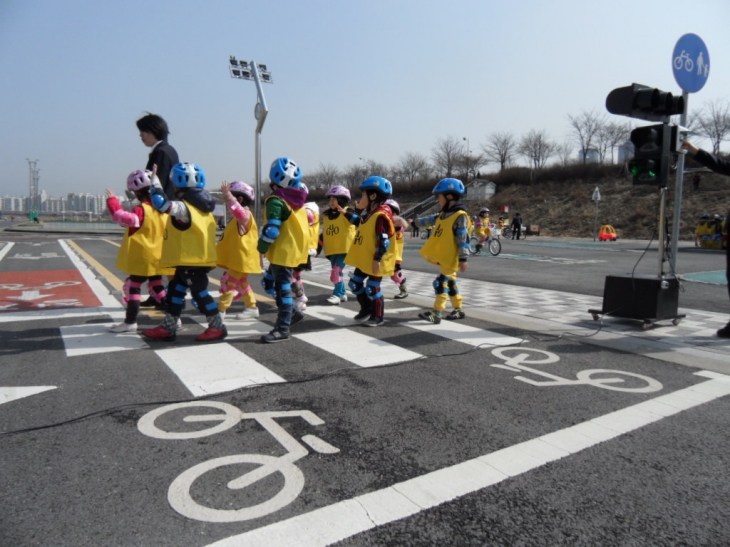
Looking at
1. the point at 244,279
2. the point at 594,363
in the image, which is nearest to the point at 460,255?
the point at 594,363

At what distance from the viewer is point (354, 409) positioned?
11.2ft

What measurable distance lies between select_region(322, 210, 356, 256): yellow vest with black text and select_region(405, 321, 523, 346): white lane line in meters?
2.20

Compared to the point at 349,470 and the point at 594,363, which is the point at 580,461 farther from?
the point at 594,363

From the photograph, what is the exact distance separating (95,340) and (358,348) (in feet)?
8.85

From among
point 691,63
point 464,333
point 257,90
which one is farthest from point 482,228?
point 464,333

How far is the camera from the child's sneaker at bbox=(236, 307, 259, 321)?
6.66 metres

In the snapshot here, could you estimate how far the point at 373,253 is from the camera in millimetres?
6305

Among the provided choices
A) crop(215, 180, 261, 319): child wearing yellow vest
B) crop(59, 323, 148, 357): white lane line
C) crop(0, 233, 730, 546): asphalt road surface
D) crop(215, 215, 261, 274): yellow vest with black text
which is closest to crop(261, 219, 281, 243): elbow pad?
crop(0, 233, 730, 546): asphalt road surface

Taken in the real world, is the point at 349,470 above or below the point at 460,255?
below

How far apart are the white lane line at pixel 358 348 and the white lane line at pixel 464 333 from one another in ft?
2.63

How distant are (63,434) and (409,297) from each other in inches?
246

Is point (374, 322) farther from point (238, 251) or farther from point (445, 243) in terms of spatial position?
point (238, 251)

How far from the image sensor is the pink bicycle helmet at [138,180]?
553 centimetres

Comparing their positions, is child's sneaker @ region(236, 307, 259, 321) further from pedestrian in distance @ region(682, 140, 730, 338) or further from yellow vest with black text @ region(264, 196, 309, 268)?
pedestrian in distance @ region(682, 140, 730, 338)
